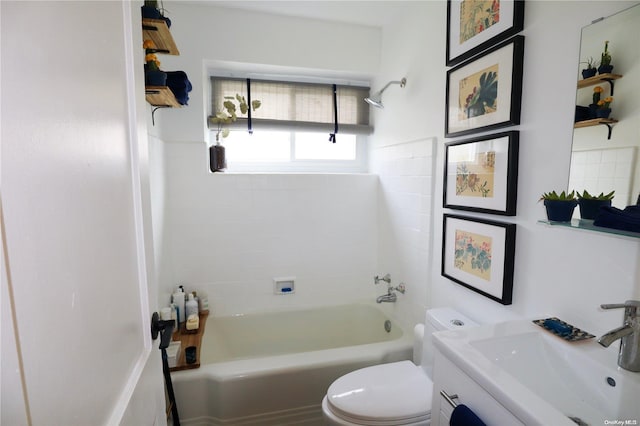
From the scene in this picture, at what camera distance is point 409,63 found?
205 centimetres

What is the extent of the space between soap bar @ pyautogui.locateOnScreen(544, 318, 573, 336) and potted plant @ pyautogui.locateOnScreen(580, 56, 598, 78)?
2.72 ft

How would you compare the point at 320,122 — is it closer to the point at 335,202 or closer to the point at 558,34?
the point at 335,202

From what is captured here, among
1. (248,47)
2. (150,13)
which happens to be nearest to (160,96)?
(150,13)

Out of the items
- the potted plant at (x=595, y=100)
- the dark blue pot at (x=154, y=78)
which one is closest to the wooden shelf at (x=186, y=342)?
the dark blue pot at (x=154, y=78)

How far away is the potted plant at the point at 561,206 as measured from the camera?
997mm

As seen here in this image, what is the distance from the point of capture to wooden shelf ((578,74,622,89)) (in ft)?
3.11

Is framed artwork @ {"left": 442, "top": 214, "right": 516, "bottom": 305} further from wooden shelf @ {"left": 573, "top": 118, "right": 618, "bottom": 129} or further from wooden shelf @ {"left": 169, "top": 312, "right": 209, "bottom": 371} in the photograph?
wooden shelf @ {"left": 169, "top": 312, "right": 209, "bottom": 371}

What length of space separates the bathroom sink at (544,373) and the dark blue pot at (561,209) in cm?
39

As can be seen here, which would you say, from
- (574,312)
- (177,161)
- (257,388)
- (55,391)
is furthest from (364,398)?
(177,161)

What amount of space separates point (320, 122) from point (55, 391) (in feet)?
7.92

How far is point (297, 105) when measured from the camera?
2566 millimetres

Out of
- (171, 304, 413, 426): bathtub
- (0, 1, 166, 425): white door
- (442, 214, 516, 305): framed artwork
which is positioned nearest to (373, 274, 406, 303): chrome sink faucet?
(171, 304, 413, 426): bathtub

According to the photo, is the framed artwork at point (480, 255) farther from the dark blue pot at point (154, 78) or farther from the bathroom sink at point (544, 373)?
the dark blue pot at point (154, 78)

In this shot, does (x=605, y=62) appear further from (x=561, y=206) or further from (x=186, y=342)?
(x=186, y=342)
